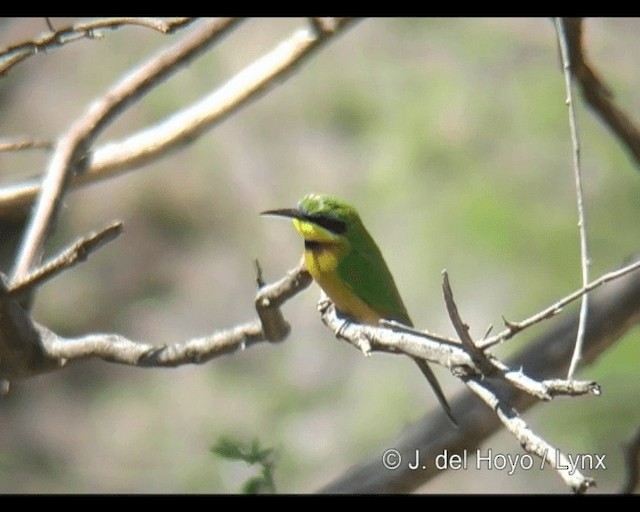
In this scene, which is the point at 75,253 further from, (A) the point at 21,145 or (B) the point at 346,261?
(B) the point at 346,261

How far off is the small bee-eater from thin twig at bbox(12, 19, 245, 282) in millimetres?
276

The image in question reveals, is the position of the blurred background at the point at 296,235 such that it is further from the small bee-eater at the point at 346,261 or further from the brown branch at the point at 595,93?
the brown branch at the point at 595,93

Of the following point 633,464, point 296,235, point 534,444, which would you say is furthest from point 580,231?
point 296,235

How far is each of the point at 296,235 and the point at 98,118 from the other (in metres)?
2.06

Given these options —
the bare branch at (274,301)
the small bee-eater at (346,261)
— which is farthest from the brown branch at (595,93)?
the bare branch at (274,301)

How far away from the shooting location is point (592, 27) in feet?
11.5

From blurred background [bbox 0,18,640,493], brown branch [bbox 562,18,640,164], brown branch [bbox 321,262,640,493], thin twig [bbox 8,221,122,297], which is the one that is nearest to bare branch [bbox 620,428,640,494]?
brown branch [bbox 321,262,640,493]

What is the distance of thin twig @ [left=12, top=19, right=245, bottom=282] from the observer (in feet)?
3.87

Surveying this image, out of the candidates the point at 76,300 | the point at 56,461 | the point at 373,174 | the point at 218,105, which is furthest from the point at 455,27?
the point at 218,105

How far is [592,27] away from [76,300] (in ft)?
6.24

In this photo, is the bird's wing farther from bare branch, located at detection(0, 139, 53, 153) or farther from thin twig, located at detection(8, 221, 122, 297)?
thin twig, located at detection(8, 221, 122, 297)

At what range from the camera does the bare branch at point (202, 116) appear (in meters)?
1.39

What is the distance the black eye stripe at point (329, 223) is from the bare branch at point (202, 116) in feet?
0.71

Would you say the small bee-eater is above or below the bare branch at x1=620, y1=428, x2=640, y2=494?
above
